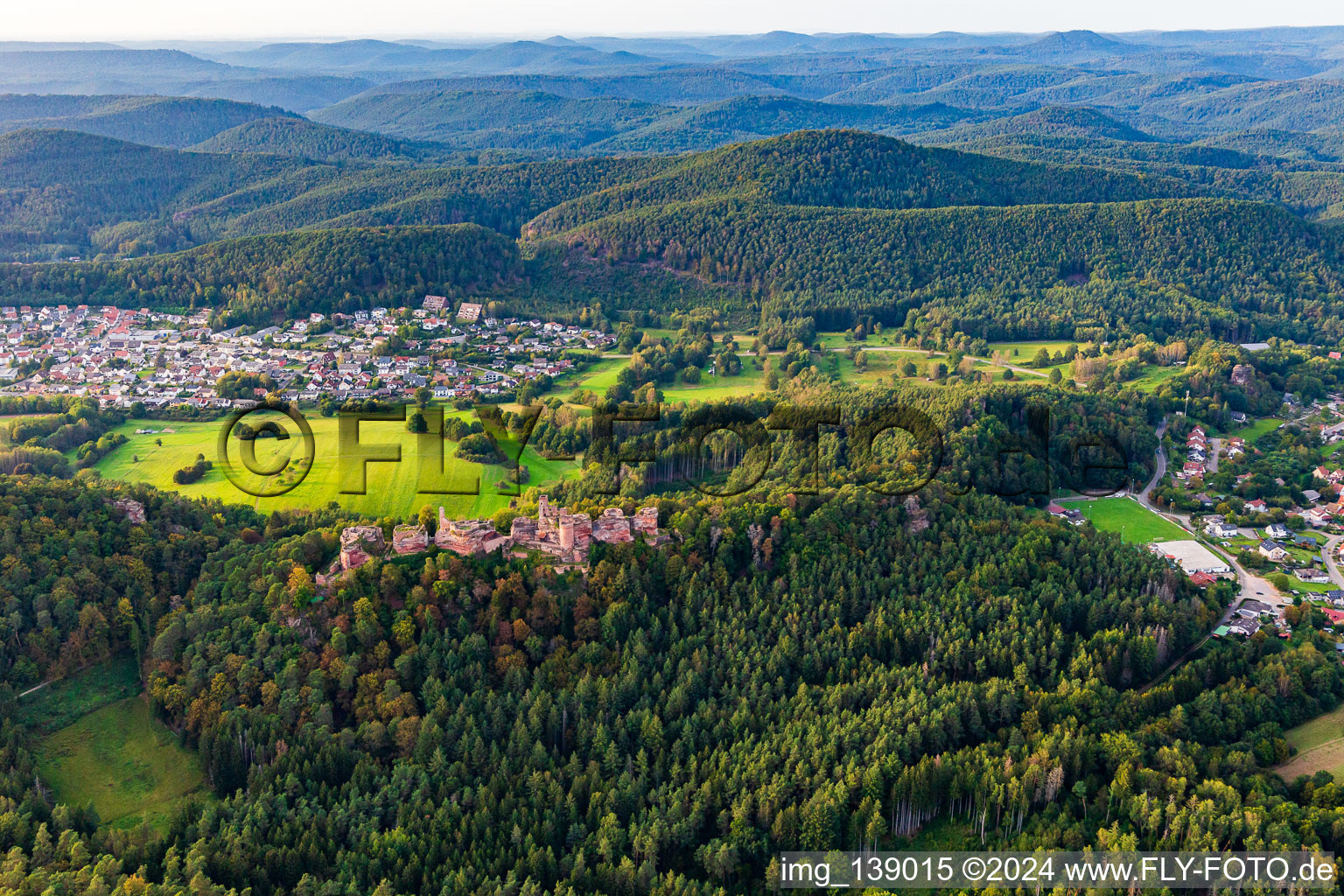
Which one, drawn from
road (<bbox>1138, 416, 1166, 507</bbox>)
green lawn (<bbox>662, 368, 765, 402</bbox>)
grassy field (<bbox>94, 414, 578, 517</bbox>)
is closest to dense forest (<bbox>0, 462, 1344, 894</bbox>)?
grassy field (<bbox>94, 414, 578, 517</bbox>)

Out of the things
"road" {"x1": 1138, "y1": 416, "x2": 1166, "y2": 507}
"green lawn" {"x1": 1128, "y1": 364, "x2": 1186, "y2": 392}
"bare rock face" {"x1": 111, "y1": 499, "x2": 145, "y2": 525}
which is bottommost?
"road" {"x1": 1138, "y1": 416, "x2": 1166, "y2": 507}

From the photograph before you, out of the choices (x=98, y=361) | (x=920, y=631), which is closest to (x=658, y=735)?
(x=920, y=631)

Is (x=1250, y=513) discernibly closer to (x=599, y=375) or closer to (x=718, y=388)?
(x=718, y=388)

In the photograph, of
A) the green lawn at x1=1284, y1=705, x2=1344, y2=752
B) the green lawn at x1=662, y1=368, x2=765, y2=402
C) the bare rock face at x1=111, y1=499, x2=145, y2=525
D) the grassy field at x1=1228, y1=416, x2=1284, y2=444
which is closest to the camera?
the green lawn at x1=1284, y1=705, x2=1344, y2=752

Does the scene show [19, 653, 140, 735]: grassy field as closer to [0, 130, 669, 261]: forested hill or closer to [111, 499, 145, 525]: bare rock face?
[111, 499, 145, 525]: bare rock face

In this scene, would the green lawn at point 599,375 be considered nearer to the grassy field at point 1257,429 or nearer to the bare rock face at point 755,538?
the bare rock face at point 755,538

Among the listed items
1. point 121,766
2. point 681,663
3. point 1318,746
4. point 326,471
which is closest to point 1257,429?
point 1318,746

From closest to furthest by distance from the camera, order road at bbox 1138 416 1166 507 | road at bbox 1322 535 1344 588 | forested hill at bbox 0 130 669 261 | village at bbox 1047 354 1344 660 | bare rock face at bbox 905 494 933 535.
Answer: bare rock face at bbox 905 494 933 535
village at bbox 1047 354 1344 660
road at bbox 1322 535 1344 588
road at bbox 1138 416 1166 507
forested hill at bbox 0 130 669 261
